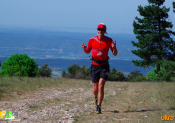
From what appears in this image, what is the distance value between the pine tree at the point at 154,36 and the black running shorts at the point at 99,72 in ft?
104

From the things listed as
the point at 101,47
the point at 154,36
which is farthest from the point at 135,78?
the point at 101,47

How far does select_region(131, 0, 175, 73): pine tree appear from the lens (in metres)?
37.5

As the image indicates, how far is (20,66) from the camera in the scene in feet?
240

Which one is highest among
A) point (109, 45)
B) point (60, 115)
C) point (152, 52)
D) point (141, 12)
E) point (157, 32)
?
point (141, 12)

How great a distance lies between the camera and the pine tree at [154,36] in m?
37.5

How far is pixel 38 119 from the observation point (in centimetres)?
602

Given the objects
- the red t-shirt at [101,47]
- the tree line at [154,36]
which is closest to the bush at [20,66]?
the tree line at [154,36]

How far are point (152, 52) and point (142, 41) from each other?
8.78ft

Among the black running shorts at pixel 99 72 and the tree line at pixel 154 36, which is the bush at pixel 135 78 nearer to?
the tree line at pixel 154 36

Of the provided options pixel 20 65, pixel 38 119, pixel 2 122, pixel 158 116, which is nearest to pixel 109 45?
pixel 158 116

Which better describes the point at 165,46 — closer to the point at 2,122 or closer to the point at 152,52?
the point at 152,52

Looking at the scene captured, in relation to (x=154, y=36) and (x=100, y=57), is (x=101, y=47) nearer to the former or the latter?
(x=100, y=57)

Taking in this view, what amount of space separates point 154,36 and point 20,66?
162 feet

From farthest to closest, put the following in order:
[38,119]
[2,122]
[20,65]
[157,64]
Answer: [20,65], [157,64], [38,119], [2,122]
